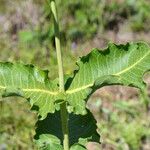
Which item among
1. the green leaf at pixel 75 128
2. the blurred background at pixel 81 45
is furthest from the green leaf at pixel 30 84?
the blurred background at pixel 81 45

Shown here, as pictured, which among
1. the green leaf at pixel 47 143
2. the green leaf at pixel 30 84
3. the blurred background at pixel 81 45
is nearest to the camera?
the green leaf at pixel 30 84

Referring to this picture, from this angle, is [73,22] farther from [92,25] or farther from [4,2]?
[4,2]

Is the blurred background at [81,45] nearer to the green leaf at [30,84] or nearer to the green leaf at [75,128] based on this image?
the green leaf at [75,128]

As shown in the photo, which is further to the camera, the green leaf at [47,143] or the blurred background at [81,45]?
the blurred background at [81,45]

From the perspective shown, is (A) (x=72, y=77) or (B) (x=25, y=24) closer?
(A) (x=72, y=77)

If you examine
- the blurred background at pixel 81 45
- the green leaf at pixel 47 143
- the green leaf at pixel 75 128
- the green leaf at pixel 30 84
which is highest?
the blurred background at pixel 81 45

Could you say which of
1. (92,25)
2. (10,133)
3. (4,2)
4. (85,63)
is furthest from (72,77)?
(4,2)

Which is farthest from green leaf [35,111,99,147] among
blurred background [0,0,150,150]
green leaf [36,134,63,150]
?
blurred background [0,0,150,150]
